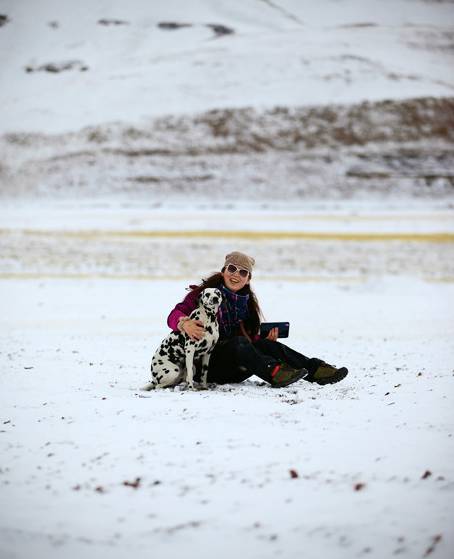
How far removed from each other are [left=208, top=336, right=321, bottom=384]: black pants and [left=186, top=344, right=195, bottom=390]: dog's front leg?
31 centimetres

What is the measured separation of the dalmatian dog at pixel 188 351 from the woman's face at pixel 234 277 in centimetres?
19

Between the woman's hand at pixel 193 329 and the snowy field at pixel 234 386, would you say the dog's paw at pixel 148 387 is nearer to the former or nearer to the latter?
the snowy field at pixel 234 386

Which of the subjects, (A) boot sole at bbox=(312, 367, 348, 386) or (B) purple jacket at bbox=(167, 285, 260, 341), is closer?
(B) purple jacket at bbox=(167, 285, 260, 341)

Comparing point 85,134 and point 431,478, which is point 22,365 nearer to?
point 431,478

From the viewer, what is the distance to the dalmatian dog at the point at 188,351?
582 cm

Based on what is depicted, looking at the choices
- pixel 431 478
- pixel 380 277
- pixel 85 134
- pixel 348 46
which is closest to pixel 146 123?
pixel 85 134

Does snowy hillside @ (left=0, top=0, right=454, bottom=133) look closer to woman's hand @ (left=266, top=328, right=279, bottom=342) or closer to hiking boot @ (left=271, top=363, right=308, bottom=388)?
woman's hand @ (left=266, top=328, right=279, bottom=342)

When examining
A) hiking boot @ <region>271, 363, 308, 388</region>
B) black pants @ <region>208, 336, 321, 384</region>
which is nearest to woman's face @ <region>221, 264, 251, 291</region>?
black pants @ <region>208, 336, 321, 384</region>

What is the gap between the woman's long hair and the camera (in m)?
6.05

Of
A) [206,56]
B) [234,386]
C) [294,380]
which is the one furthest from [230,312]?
[206,56]

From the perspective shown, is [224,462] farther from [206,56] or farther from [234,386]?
[206,56]

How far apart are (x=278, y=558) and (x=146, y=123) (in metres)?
62.2

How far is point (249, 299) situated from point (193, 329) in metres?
0.73

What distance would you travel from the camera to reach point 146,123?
62938 millimetres
